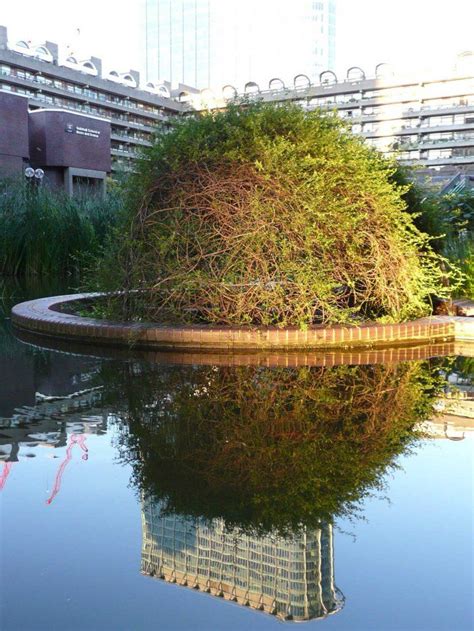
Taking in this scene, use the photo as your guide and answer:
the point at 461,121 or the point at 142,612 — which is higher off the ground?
the point at 461,121

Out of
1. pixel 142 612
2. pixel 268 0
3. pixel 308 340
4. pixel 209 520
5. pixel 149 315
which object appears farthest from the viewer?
pixel 268 0

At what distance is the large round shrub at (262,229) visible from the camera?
22.6 feet

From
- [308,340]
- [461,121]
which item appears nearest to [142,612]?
[308,340]

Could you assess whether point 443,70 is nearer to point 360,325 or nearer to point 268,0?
point 360,325

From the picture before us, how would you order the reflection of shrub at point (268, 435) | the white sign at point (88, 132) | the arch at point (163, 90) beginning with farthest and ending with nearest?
the arch at point (163, 90), the white sign at point (88, 132), the reflection of shrub at point (268, 435)

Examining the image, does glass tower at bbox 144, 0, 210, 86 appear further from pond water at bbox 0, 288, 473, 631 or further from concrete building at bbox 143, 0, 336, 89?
pond water at bbox 0, 288, 473, 631

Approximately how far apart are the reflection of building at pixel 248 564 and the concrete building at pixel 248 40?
14905 cm

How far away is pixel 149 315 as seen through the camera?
7.32 m

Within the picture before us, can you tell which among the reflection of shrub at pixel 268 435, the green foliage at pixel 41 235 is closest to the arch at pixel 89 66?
the green foliage at pixel 41 235

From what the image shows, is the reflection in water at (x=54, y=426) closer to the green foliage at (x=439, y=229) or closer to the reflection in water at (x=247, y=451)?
the reflection in water at (x=247, y=451)

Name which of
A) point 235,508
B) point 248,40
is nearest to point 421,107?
point 235,508

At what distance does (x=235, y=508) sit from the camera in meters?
2.96

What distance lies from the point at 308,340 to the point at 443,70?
71.6 metres

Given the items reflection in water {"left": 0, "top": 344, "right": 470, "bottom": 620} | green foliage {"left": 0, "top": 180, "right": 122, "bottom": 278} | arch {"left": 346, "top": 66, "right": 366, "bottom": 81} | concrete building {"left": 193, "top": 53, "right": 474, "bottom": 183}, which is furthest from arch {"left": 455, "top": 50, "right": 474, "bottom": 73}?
reflection in water {"left": 0, "top": 344, "right": 470, "bottom": 620}
